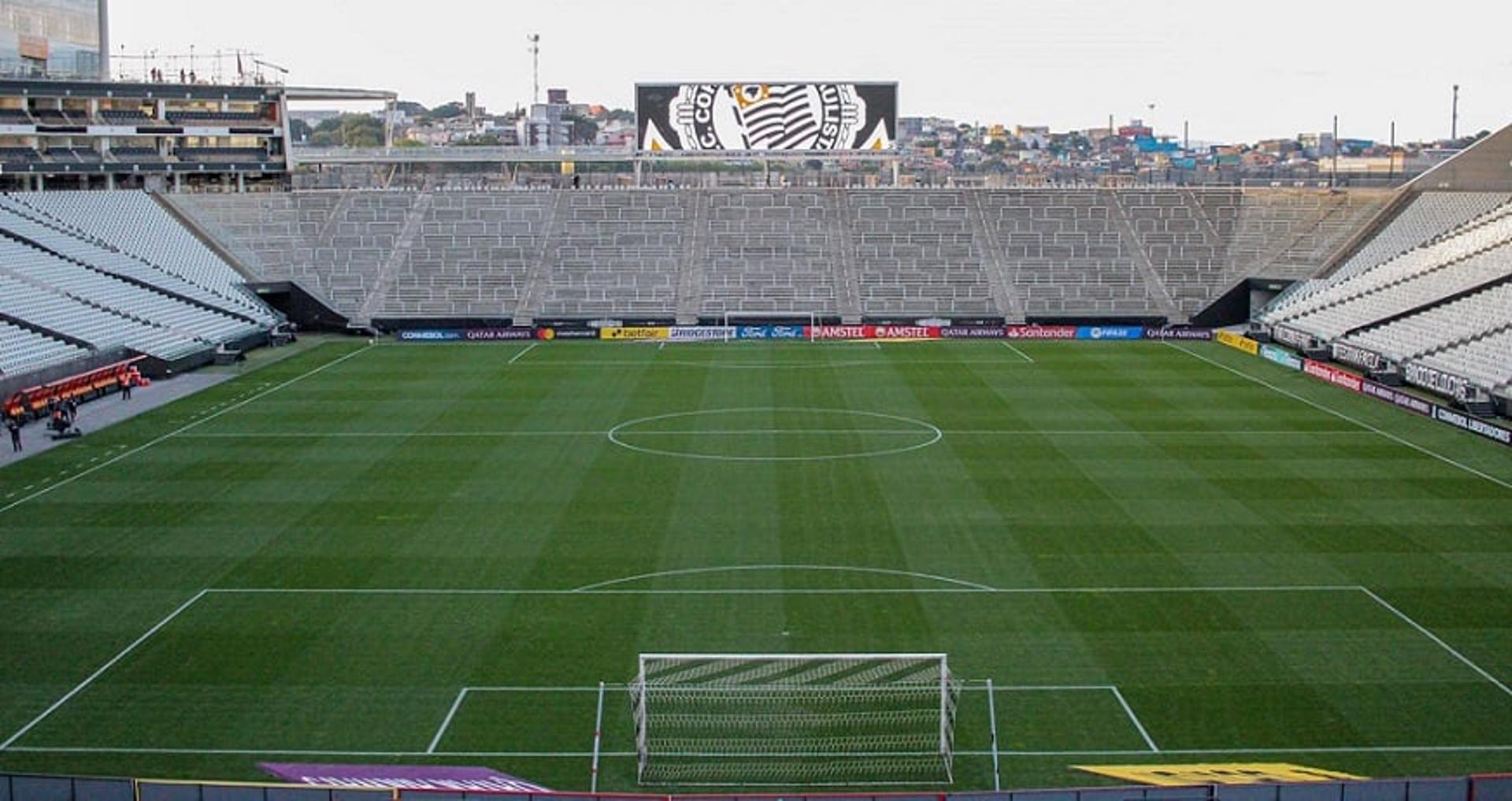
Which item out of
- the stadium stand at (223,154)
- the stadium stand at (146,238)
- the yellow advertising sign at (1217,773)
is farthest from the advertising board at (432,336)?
the yellow advertising sign at (1217,773)

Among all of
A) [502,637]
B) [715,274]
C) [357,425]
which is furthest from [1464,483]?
[715,274]

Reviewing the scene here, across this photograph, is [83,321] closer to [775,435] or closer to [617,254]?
[775,435]

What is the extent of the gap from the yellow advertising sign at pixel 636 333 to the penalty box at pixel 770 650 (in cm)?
3334

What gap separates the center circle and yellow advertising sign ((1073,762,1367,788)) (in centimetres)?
1761

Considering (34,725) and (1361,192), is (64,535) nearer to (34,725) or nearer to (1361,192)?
(34,725)

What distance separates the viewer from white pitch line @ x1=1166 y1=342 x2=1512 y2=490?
1282 inches

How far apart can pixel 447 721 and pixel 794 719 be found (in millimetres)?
4398

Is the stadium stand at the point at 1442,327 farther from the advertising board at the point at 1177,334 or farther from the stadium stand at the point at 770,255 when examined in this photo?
the stadium stand at the point at 770,255

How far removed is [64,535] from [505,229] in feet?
133

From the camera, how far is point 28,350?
42562 millimetres

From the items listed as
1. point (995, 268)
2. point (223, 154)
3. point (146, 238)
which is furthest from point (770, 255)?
point (223, 154)

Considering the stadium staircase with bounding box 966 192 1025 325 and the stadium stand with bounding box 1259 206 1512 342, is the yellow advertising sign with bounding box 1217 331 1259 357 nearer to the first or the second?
the stadium stand with bounding box 1259 206 1512 342

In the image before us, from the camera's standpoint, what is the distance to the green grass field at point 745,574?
18906mm

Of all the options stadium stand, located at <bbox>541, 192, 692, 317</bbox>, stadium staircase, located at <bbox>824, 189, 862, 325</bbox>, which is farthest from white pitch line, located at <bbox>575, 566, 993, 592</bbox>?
stadium stand, located at <bbox>541, 192, 692, 317</bbox>
